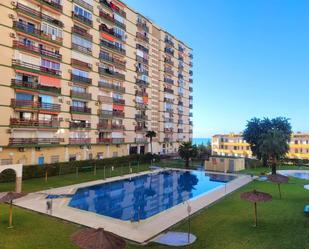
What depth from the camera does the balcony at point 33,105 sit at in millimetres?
38128

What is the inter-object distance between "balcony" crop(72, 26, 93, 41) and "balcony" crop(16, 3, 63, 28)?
9.36 feet

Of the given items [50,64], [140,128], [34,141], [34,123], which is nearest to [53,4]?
[50,64]

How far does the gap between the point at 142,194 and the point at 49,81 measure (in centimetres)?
2283

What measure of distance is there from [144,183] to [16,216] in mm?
21390

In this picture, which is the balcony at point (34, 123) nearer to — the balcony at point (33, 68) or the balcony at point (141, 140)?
the balcony at point (33, 68)

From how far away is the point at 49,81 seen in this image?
4316cm

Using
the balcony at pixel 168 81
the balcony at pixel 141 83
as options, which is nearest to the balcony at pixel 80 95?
the balcony at pixel 141 83

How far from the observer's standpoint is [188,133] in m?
90.7

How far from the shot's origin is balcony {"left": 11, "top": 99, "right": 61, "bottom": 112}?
3813cm

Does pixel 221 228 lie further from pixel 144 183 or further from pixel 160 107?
pixel 160 107

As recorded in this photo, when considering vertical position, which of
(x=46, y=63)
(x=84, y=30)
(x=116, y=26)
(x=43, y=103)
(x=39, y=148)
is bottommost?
(x=39, y=148)

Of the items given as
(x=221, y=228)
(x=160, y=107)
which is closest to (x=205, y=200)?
(x=221, y=228)

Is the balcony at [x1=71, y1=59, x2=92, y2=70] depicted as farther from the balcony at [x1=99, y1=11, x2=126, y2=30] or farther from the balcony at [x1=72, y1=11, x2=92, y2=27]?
the balcony at [x1=99, y1=11, x2=126, y2=30]

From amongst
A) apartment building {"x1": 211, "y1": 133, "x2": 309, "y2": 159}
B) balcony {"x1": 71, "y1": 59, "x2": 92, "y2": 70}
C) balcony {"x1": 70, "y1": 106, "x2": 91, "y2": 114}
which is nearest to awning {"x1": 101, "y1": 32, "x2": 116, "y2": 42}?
balcony {"x1": 71, "y1": 59, "x2": 92, "y2": 70}
